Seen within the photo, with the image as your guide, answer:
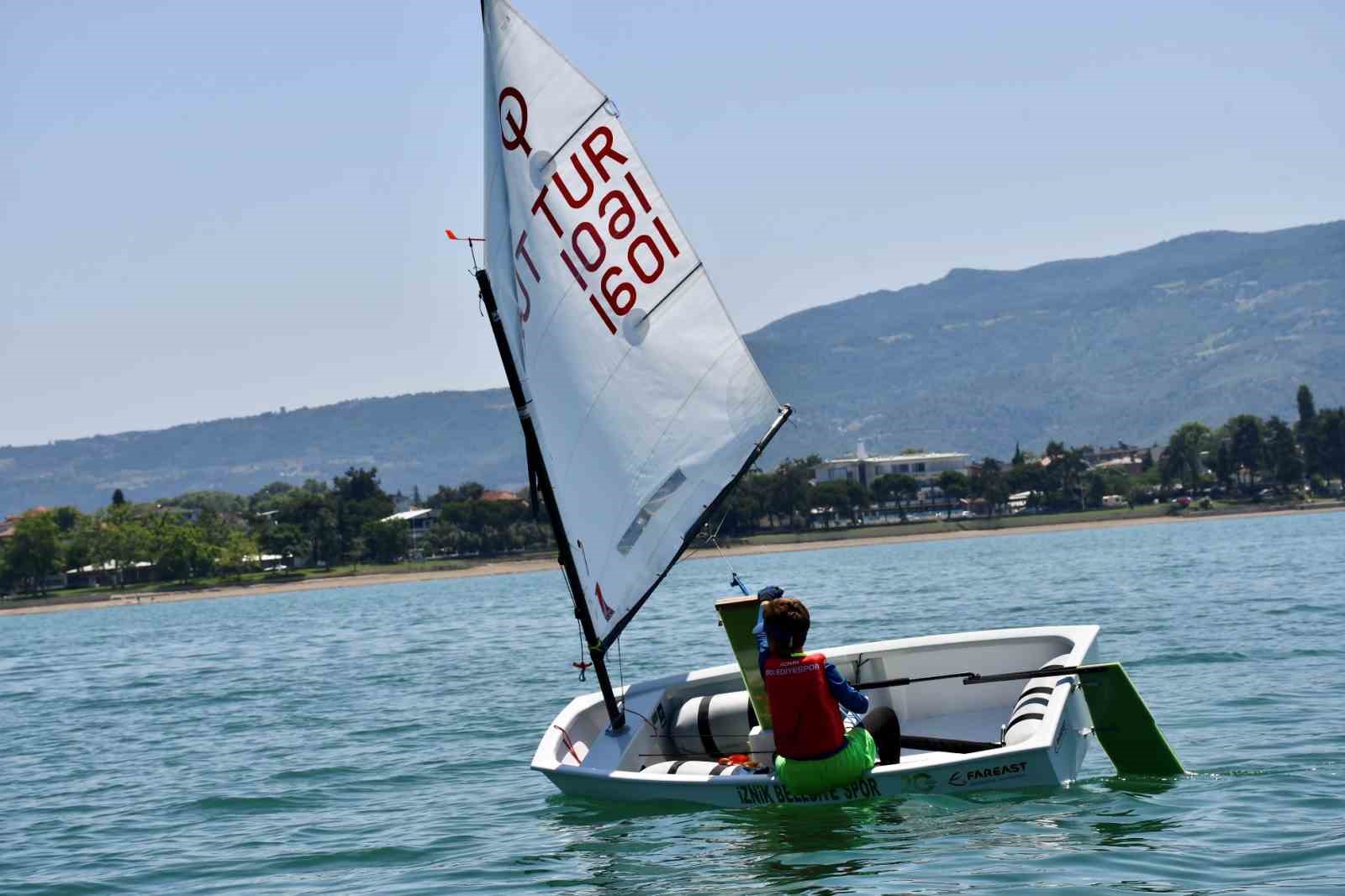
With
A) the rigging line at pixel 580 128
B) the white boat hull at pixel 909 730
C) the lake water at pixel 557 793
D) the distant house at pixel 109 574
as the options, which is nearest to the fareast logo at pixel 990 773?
the white boat hull at pixel 909 730

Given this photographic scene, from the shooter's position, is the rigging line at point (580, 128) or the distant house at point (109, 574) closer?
the rigging line at point (580, 128)

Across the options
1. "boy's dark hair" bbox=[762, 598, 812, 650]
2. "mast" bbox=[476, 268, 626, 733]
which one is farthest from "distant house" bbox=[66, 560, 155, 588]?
"boy's dark hair" bbox=[762, 598, 812, 650]

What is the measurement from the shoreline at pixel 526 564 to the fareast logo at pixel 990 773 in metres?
115

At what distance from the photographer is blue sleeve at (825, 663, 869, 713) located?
1172 centimetres

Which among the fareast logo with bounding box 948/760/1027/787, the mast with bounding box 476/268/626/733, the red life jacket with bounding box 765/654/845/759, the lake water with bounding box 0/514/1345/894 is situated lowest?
the lake water with bounding box 0/514/1345/894

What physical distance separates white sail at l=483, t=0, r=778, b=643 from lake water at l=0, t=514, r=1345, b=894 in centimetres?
254

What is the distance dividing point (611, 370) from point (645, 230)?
4.09 feet

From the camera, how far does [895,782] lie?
11.9 meters

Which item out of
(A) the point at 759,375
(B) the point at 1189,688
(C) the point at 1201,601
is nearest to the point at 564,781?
(A) the point at 759,375

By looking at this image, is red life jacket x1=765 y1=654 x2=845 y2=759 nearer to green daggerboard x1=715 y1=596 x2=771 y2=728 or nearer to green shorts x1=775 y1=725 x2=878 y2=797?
green shorts x1=775 y1=725 x2=878 y2=797

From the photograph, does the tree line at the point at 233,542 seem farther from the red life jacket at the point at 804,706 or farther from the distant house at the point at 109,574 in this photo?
the red life jacket at the point at 804,706

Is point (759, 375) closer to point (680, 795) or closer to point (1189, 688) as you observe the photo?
point (680, 795)

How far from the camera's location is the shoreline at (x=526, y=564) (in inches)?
5020

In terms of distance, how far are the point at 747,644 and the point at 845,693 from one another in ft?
5.54
